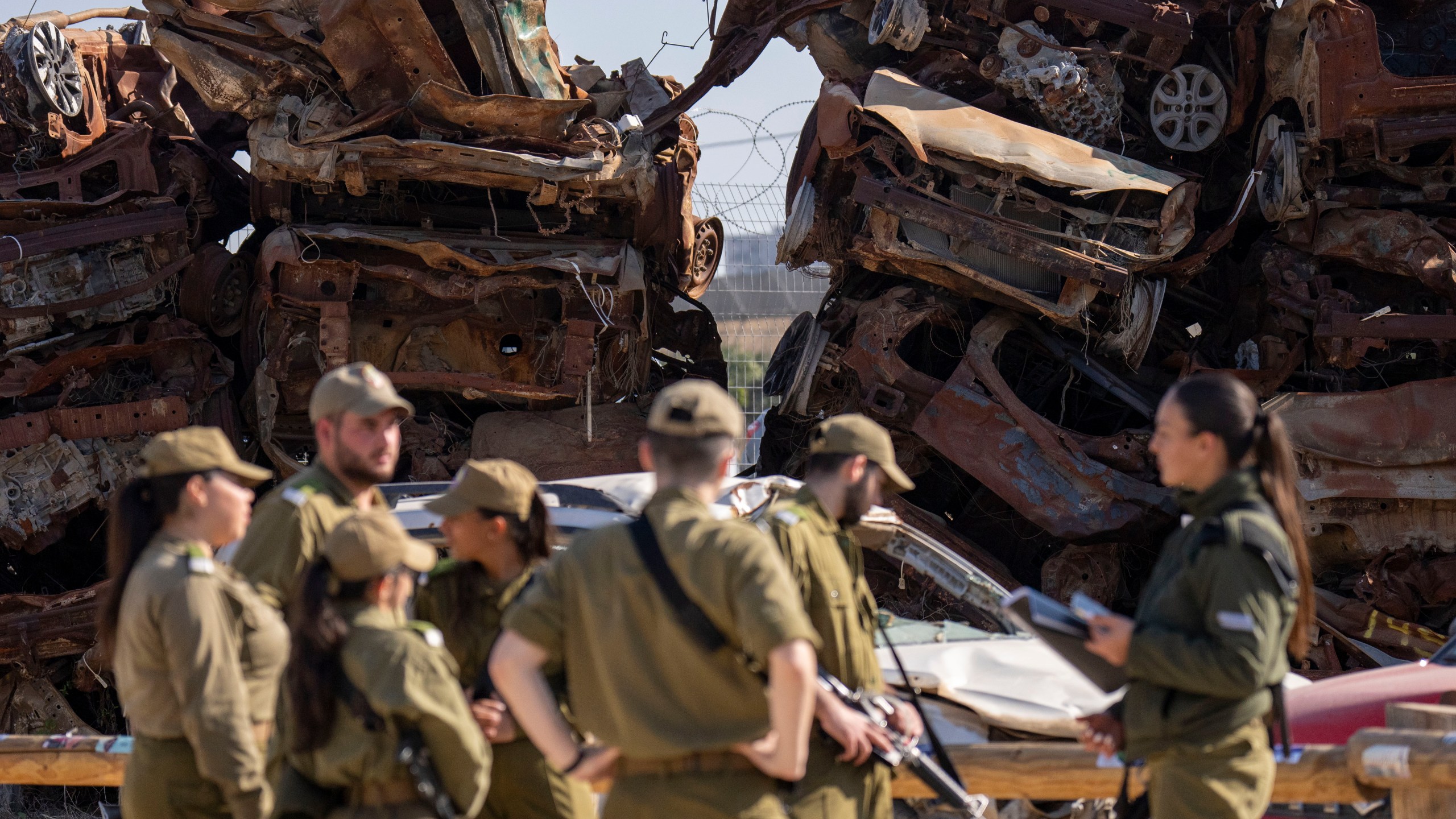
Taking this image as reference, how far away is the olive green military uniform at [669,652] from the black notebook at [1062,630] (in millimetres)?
798

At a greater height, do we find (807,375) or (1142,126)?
(1142,126)

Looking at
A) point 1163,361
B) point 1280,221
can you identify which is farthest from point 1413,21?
point 1163,361

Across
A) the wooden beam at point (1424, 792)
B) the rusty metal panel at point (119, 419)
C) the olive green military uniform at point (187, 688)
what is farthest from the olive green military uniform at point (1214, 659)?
the rusty metal panel at point (119, 419)

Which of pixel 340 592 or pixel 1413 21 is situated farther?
pixel 1413 21

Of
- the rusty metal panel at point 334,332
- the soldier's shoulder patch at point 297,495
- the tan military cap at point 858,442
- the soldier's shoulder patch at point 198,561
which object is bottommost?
the rusty metal panel at point 334,332

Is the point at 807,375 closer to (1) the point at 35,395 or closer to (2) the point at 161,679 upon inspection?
(1) the point at 35,395

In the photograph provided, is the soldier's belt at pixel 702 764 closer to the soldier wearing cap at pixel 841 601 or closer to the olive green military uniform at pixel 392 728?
the soldier wearing cap at pixel 841 601

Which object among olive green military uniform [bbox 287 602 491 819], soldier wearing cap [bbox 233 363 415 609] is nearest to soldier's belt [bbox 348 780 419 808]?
olive green military uniform [bbox 287 602 491 819]

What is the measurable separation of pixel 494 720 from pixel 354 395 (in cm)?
105

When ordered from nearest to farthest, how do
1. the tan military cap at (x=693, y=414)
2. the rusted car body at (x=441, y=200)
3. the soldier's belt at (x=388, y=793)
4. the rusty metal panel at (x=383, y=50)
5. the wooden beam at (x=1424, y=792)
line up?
the tan military cap at (x=693, y=414) → the soldier's belt at (x=388, y=793) → the wooden beam at (x=1424, y=792) → the rusty metal panel at (x=383, y=50) → the rusted car body at (x=441, y=200)

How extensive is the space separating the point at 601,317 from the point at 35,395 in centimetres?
444

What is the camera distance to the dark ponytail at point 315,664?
10.6ft

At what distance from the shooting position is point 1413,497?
950 centimetres

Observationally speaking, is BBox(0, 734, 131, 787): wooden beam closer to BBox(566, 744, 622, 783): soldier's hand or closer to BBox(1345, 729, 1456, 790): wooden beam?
BBox(566, 744, 622, 783): soldier's hand
